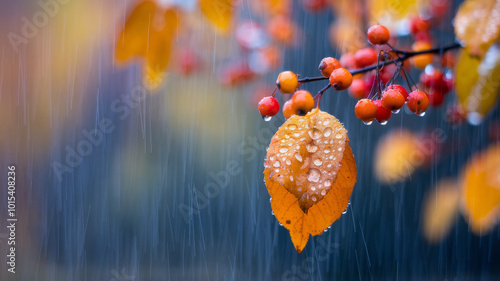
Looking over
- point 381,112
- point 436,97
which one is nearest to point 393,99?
point 381,112

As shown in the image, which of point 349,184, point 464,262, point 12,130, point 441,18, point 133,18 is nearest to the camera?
point 349,184

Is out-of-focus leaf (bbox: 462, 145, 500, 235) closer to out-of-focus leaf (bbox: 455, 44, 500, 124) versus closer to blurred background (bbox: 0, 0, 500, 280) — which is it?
out-of-focus leaf (bbox: 455, 44, 500, 124)

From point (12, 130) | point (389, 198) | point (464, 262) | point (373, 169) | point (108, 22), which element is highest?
point (108, 22)

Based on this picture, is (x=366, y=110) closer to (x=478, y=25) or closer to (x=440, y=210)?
(x=478, y=25)

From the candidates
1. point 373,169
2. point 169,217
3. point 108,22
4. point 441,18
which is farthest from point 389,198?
point 108,22

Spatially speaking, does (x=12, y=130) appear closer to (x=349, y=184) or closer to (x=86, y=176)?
(x=86, y=176)

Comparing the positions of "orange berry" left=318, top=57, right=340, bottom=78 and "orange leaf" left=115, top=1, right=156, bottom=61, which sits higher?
"orange leaf" left=115, top=1, right=156, bottom=61

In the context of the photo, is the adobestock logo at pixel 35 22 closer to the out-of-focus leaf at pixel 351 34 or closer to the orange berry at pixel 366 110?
the out-of-focus leaf at pixel 351 34

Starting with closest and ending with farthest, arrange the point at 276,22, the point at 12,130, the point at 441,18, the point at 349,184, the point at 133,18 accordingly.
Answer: the point at 349,184
the point at 133,18
the point at 441,18
the point at 276,22
the point at 12,130

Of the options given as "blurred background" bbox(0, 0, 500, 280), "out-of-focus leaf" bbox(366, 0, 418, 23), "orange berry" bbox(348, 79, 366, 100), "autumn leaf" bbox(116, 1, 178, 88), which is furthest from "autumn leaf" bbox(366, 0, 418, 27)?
"blurred background" bbox(0, 0, 500, 280)
